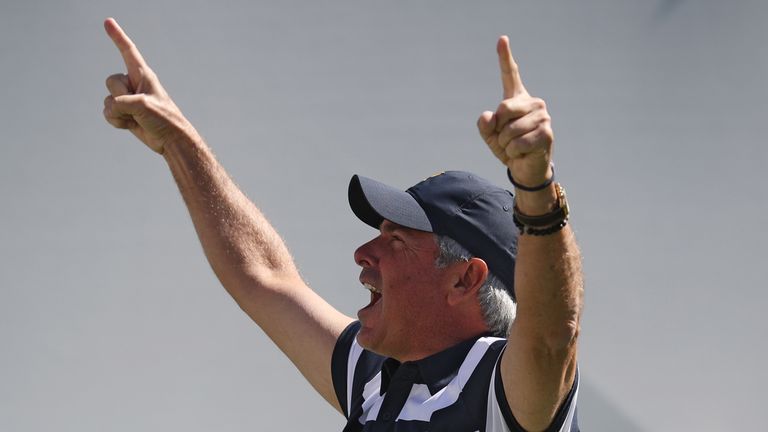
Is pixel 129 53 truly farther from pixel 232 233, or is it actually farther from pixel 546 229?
pixel 546 229

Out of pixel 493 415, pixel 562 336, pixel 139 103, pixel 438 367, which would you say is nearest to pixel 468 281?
pixel 438 367

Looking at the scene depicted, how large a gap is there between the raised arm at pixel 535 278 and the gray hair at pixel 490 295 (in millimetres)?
274

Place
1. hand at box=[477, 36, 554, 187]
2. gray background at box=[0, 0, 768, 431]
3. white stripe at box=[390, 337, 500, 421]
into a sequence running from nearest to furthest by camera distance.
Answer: hand at box=[477, 36, 554, 187] < white stripe at box=[390, 337, 500, 421] < gray background at box=[0, 0, 768, 431]

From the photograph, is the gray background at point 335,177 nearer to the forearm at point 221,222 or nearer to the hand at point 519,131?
the forearm at point 221,222

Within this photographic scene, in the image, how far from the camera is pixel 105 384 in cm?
301

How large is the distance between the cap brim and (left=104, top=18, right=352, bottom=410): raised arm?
0.30 metres

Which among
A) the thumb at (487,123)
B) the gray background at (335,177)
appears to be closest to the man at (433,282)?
the thumb at (487,123)

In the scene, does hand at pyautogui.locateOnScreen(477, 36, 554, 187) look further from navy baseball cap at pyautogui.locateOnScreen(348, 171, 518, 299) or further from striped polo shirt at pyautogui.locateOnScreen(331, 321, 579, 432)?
navy baseball cap at pyautogui.locateOnScreen(348, 171, 518, 299)

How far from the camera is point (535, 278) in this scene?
51.1 inches

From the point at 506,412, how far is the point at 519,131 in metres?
Result: 0.41

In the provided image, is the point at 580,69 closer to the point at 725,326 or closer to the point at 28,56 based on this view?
the point at 725,326

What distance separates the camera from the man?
1.28 metres

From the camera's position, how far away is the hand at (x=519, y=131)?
1205mm

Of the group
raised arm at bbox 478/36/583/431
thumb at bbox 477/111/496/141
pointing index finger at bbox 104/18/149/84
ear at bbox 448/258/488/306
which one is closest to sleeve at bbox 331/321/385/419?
ear at bbox 448/258/488/306
